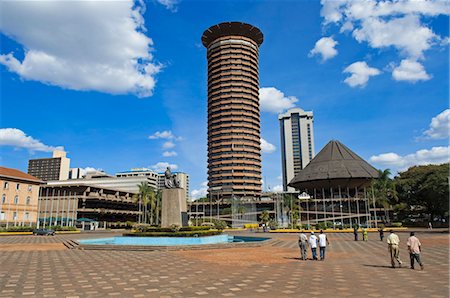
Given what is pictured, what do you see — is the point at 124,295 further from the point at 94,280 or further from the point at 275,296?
the point at 275,296

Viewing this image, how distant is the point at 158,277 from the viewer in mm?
12258

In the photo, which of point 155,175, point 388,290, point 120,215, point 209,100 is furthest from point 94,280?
point 155,175

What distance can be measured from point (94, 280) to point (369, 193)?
69.8 meters

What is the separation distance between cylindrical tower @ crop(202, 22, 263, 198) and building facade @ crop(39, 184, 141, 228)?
39176mm

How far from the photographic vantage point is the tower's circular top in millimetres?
123806

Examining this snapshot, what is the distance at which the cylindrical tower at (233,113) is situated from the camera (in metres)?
117

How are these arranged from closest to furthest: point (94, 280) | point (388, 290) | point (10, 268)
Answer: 1. point (388, 290)
2. point (94, 280)
3. point (10, 268)

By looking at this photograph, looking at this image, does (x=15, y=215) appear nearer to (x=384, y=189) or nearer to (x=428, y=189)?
(x=384, y=189)

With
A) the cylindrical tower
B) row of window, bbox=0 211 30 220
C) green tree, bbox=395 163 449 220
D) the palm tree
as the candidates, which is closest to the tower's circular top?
the cylindrical tower

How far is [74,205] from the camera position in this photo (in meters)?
78.8

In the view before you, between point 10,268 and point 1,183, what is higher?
point 1,183

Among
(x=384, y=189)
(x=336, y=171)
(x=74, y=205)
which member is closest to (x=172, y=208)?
(x=384, y=189)

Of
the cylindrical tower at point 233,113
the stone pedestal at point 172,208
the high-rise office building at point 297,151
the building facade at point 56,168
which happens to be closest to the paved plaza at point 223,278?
the stone pedestal at point 172,208

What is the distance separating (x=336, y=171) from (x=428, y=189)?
23.8 m
